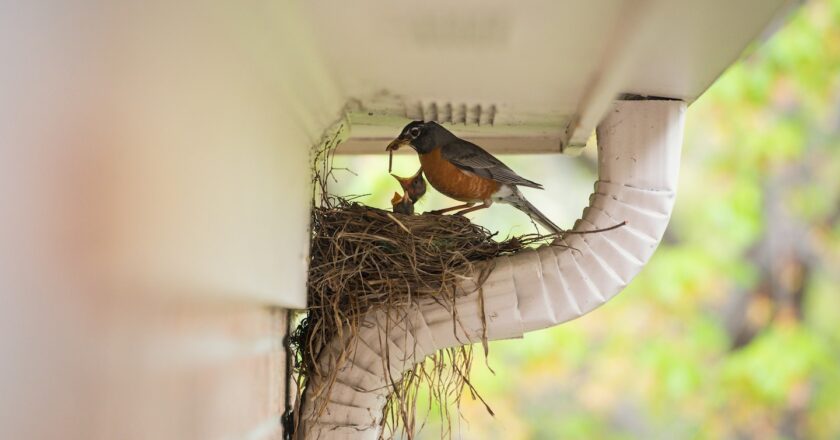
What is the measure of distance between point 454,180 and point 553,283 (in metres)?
0.73

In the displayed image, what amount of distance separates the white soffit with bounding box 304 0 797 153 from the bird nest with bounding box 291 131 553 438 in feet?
1.16

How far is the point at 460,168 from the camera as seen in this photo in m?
2.80

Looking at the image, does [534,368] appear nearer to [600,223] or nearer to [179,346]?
[600,223]

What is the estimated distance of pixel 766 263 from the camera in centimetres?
558

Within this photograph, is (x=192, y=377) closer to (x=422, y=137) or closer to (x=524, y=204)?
(x=422, y=137)

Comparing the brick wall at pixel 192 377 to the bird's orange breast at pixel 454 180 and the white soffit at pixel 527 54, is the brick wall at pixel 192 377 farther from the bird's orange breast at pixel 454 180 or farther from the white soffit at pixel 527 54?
the bird's orange breast at pixel 454 180

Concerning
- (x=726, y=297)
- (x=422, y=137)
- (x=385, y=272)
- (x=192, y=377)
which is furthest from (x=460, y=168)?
(x=726, y=297)

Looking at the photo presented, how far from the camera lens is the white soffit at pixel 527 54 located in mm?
1695

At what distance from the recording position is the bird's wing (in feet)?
9.07

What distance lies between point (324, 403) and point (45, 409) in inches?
54.1

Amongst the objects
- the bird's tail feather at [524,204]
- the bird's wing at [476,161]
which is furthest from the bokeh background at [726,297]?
the bird's wing at [476,161]

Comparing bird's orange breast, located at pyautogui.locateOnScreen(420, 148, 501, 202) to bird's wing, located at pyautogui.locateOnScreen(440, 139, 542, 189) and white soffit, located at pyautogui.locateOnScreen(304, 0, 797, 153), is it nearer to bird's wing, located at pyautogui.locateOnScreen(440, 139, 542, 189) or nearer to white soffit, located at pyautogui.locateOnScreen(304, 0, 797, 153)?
bird's wing, located at pyautogui.locateOnScreen(440, 139, 542, 189)

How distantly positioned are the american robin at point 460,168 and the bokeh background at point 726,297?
2099 mm

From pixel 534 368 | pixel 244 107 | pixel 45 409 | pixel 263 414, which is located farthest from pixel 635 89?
pixel 534 368
